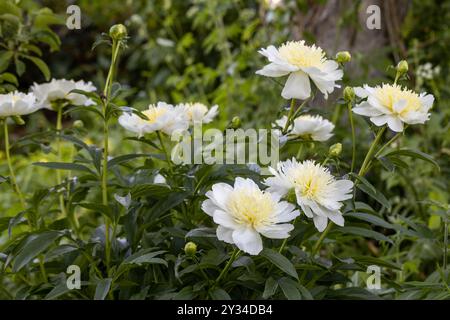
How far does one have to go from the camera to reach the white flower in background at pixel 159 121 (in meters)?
0.99

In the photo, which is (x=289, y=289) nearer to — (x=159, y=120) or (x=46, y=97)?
(x=159, y=120)

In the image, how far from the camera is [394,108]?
860 millimetres

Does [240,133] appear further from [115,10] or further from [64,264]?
[115,10]

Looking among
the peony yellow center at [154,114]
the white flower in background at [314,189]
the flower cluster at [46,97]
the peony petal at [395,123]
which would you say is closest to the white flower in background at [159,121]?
the peony yellow center at [154,114]

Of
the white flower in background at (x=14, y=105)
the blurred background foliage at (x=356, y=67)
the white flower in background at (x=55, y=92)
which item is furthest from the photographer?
the blurred background foliage at (x=356, y=67)

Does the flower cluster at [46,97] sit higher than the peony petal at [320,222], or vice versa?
→ the flower cluster at [46,97]

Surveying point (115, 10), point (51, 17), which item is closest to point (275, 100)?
point (51, 17)

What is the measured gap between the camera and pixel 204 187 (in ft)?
3.35

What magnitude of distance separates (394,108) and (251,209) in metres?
0.25

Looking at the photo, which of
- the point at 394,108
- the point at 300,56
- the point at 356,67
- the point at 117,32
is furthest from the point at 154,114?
the point at 356,67

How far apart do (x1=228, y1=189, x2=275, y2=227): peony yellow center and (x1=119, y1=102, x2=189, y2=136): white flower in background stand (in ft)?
0.77

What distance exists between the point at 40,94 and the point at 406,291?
0.73 meters

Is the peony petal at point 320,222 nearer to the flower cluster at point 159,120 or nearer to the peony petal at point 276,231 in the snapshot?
the peony petal at point 276,231
